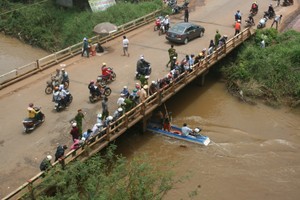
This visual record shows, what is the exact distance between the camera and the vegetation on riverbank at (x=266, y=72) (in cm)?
2720

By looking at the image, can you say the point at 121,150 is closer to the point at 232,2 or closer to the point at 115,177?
the point at 115,177

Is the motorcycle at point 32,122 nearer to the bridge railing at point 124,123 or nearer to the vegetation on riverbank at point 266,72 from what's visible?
the bridge railing at point 124,123

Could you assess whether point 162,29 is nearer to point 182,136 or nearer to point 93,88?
point 93,88

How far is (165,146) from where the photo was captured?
22359 mm

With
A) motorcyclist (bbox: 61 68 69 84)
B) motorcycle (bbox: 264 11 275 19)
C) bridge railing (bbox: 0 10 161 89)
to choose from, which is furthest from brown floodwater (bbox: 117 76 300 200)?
motorcycle (bbox: 264 11 275 19)

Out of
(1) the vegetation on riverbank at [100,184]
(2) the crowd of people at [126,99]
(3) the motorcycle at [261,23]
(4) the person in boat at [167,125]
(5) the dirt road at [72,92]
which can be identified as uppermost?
(1) the vegetation on riverbank at [100,184]

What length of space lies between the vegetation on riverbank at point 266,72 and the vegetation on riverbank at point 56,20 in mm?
11303

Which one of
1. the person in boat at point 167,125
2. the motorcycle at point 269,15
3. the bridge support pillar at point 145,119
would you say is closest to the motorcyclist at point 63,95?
the bridge support pillar at point 145,119

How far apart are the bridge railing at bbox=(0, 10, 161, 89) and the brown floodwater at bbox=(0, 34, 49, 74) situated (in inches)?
137

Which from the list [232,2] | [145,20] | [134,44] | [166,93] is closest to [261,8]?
[232,2]

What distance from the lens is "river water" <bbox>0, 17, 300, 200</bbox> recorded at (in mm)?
19766

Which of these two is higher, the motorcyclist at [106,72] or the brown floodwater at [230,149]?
the motorcyclist at [106,72]

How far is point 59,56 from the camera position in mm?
29078

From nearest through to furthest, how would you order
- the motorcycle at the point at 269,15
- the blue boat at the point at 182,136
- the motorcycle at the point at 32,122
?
the motorcycle at the point at 32,122 < the blue boat at the point at 182,136 < the motorcycle at the point at 269,15
